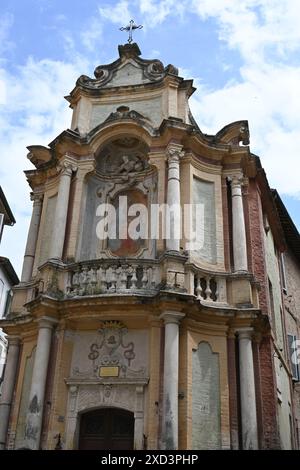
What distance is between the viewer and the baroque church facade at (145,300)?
40.7ft

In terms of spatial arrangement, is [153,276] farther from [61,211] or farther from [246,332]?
[61,211]

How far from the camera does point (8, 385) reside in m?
→ 14.2

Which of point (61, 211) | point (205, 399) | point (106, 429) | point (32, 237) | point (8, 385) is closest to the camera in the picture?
point (205, 399)

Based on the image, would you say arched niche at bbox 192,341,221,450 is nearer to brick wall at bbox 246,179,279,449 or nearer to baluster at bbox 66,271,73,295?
brick wall at bbox 246,179,279,449

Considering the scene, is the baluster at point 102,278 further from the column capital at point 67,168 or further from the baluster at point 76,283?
the column capital at point 67,168

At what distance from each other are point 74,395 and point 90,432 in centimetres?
96

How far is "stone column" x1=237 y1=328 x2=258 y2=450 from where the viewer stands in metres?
12.1

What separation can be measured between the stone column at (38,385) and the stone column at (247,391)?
4.74m

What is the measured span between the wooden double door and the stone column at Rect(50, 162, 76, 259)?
4.24 meters

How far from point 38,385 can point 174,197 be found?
19.4ft

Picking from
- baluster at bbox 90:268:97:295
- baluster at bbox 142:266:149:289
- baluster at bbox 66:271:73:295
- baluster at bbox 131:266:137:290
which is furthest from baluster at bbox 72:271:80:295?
baluster at bbox 142:266:149:289

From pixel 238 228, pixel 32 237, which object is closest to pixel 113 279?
pixel 238 228

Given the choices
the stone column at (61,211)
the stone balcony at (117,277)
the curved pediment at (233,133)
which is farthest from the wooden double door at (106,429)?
the curved pediment at (233,133)

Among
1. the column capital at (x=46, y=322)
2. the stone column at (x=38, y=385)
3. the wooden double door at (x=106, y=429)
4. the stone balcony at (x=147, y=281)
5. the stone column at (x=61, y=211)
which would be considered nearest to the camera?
the stone column at (x=38, y=385)
